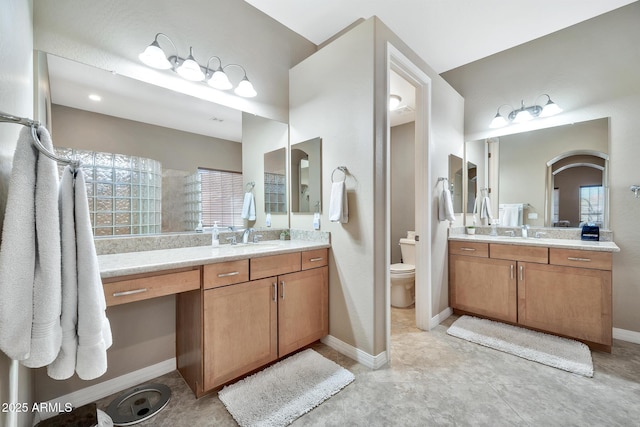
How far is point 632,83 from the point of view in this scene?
7.68 ft

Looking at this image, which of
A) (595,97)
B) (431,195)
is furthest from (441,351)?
(595,97)

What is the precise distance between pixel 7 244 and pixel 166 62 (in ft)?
5.32

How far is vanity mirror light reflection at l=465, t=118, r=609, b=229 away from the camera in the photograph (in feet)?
8.32

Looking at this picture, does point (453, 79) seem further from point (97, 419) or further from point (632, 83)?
point (97, 419)

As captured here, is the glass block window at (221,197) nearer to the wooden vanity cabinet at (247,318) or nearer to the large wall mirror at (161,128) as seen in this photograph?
the large wall mirror at (161,128)

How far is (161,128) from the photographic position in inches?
75.0

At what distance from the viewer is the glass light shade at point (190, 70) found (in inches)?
74.2

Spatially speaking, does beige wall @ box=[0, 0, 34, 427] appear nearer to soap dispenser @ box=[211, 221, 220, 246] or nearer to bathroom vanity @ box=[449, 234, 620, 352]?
soap dispenser @ box=[211, 221, 220, 246]

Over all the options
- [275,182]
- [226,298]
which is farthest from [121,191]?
[275,182]

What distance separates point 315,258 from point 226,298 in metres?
0.78

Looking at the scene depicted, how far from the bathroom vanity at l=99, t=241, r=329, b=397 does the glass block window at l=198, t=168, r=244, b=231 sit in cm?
26

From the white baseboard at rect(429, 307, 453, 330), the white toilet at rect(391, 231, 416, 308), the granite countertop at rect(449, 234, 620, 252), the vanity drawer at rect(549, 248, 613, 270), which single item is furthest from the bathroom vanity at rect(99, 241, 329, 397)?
the vanity drawer at rect(549, 248, 613, 270)

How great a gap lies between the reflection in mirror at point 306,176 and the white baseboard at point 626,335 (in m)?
2.93

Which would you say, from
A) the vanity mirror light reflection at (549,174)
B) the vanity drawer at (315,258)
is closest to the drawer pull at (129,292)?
the vanity drawer at (315,258)
